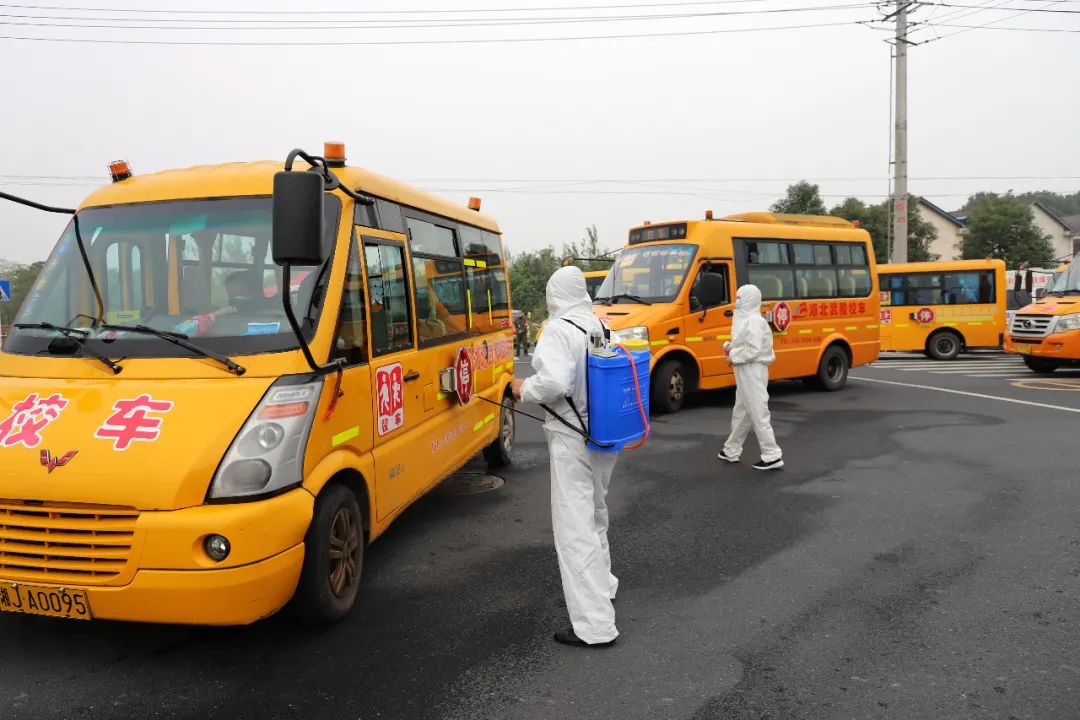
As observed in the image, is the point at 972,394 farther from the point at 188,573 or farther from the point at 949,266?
the point at 188,573

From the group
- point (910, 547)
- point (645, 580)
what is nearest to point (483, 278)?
point (645, 580)

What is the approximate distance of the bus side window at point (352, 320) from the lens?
4.05 m

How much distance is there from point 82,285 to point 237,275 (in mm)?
911

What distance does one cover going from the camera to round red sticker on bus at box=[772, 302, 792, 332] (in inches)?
492

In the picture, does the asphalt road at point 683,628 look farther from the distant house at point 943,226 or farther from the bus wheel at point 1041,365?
the distant house at point 943,226

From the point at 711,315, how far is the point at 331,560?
8.65 meters

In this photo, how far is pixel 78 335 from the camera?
396 centimetres

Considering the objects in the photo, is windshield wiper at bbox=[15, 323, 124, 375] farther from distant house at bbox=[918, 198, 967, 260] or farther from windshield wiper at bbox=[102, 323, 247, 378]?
distant house at bbox=[918, 198, 967, 260]

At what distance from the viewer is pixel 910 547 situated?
5.23 metres

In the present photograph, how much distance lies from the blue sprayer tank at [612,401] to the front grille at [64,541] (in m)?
2.12

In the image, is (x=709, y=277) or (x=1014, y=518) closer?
(x=1014, y=518)

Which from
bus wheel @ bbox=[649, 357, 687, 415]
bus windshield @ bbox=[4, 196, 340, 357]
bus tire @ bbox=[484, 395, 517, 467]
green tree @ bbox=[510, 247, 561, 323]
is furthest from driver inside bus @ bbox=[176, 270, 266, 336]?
green tree @ bbox=[510, 247, 561, 323]

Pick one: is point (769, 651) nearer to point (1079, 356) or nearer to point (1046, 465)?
point (1046, 465)

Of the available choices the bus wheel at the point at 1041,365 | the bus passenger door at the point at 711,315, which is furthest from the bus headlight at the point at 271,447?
the bus wheel at the point at 1041,365
